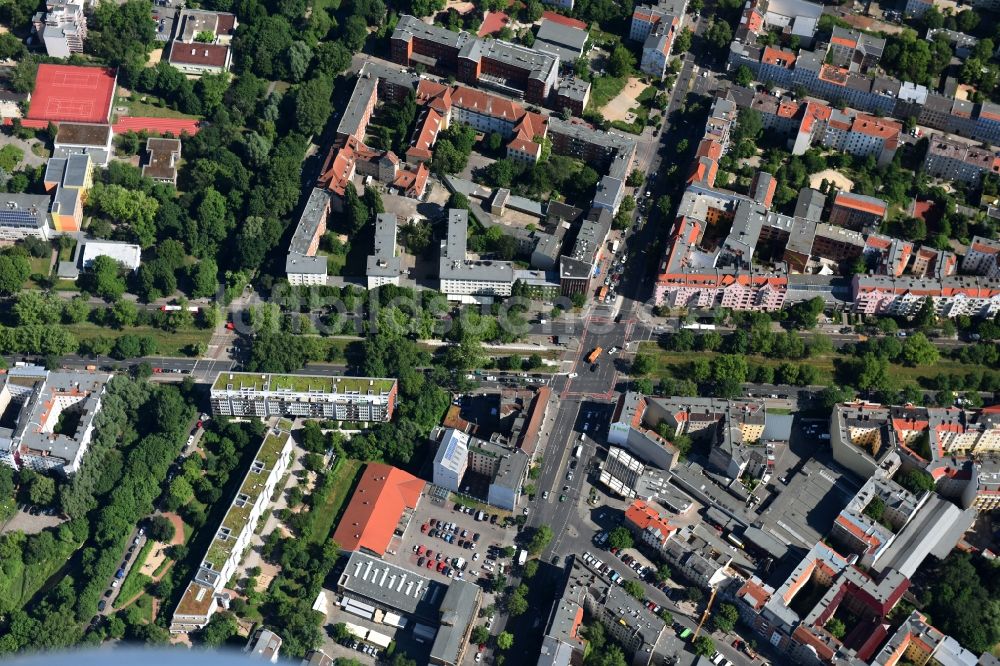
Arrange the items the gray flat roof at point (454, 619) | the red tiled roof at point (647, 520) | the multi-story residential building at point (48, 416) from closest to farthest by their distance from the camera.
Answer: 1. the gray flat roof at point (454, 619)
2. the red tiled roof at point (647, 520)
3. the multi-story residential building at point (48, 416)

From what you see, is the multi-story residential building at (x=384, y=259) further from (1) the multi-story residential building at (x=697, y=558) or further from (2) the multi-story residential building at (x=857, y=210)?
(2) the multi-story residential building at (x=857, y=210)

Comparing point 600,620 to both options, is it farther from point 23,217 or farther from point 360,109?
point 23,217

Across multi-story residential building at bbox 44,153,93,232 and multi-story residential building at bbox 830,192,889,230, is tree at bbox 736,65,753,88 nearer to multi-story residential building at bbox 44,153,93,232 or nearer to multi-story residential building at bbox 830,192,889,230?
multi-story residential building at bbox 830,192,889,230

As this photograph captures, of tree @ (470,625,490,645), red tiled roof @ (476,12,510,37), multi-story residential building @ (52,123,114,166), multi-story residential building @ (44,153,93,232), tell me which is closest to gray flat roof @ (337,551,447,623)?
tree @ (470,625,490,645)

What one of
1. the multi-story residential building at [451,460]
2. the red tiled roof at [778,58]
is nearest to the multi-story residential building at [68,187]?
the multi-story residential building at [451,460]

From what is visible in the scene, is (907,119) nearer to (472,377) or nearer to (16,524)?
(472,377)

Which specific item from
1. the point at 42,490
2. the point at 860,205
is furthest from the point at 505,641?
the point at 860,205

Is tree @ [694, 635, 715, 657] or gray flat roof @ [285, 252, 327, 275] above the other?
gray flat roof @ [285, 252, 327, 275]
